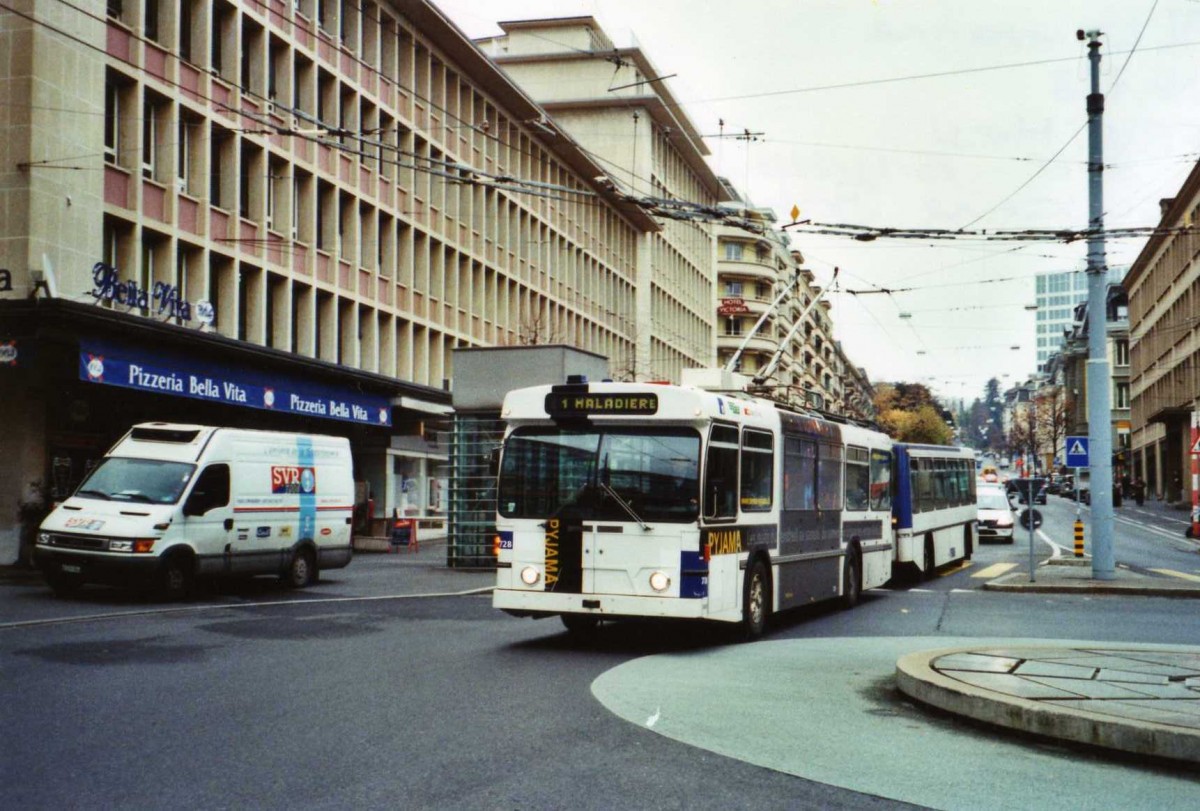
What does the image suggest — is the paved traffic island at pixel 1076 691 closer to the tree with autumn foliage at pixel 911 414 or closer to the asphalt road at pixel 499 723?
the asphalt road at pixel 499 723

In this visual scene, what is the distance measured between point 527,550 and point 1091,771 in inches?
271

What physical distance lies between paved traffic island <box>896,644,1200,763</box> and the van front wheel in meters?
13.0

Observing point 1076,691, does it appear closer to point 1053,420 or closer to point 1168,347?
point 1168,347

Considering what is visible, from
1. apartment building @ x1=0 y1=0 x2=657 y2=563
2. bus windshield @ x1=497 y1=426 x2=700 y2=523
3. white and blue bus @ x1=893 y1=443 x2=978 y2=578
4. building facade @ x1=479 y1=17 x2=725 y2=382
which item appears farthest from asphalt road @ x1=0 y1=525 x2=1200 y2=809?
building facade @ x1=479 y1=17 x2=725 y2=382

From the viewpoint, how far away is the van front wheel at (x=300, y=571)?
72.4ft

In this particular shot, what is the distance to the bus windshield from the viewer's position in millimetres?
13305

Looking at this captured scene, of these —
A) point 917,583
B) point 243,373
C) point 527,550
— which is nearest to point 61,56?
point 243,373

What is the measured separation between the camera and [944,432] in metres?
141

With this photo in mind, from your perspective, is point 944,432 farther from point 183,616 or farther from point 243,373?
point 183,616

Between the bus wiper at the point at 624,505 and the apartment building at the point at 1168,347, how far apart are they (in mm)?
58737

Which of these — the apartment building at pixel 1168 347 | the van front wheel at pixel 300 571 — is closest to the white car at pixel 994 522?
the van front wheel at pixel 300 571

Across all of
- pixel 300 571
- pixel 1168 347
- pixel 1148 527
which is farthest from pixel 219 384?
pixel 1168 347

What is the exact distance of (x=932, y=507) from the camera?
2709 cm

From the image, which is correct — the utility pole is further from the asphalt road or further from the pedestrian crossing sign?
the asphalt road
